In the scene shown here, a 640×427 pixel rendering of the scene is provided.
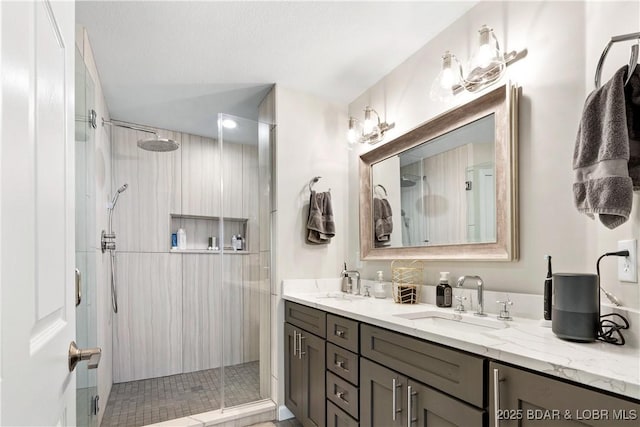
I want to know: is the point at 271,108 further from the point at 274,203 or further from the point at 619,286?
the point at 619,286

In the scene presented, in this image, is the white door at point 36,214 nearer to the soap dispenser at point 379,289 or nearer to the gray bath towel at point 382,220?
the soap dispenser at point 379,289

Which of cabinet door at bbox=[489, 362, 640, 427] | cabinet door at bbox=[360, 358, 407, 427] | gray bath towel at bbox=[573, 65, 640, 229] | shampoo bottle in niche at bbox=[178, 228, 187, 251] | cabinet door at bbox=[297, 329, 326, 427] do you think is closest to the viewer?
cabinet door at bbox=[489, 362, 640, 427]

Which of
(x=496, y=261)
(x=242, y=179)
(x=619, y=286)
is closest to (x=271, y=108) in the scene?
(x=242, y=179)

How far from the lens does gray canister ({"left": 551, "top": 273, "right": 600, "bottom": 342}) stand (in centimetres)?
106

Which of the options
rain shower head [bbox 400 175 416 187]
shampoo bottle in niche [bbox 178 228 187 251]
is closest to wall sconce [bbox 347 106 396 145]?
rain shower head [bbox 400 175 416 187]

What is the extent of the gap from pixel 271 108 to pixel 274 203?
0.77 metres

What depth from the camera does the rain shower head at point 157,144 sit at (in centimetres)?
278

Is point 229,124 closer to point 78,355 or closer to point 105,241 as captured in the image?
point 105,241

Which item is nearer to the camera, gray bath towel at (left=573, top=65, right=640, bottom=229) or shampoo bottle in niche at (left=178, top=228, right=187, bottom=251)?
gray bath towel at (left=573, top=65, right=640, bottom=229)

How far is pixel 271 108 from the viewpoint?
2771 millimetres

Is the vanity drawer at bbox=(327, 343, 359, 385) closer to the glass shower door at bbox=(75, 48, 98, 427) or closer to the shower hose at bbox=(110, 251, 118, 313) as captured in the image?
the glass shower door at bbox=(75, 48, 98, 427)

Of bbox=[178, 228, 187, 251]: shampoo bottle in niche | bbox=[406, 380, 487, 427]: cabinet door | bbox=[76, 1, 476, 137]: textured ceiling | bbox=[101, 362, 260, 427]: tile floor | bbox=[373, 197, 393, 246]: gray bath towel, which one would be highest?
bbox=[76, 1, 476, 137]: textured ceiling

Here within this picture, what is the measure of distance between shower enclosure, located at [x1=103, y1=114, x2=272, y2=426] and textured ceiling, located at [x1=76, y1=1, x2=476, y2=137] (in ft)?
1.42

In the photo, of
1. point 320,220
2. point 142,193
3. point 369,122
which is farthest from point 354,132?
point 142,193
